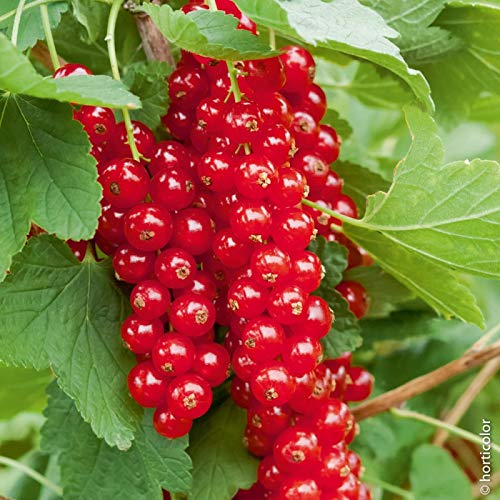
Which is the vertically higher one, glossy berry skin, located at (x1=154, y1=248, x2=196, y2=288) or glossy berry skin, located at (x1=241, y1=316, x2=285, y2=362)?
glossy berry skin, located at (x1=154, y1=248, x2=196, y2=288)

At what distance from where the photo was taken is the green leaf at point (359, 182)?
0.86m

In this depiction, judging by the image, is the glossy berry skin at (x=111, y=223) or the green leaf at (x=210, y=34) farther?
the glossy berry skin at (x=111, y=223)

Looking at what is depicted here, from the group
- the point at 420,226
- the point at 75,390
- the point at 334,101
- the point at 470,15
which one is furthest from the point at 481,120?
the point at 75,390

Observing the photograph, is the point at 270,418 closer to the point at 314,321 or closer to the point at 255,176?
the point at 314,321

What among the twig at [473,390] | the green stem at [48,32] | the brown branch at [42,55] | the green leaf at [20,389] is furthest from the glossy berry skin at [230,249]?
the twig at [473,390]

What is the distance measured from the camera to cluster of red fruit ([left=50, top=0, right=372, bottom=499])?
0.62 metres

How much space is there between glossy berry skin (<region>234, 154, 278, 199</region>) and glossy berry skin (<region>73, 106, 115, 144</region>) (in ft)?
0.40

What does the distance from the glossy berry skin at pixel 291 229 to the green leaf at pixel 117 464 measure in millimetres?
224

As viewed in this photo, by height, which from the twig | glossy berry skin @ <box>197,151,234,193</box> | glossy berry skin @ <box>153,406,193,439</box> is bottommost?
the twig

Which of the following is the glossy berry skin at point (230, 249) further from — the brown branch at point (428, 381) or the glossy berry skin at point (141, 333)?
the brown branch at point (428, 381)

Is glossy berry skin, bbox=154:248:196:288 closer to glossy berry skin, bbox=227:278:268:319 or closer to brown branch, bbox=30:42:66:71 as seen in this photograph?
glossy berry skin, bbox=227:278:268:319

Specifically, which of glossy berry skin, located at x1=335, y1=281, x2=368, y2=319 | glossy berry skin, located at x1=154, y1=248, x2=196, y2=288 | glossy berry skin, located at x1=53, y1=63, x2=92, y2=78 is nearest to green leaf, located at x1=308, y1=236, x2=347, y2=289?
glossy berry skin, located at x1=335, y1=281, x2=368, y2=319

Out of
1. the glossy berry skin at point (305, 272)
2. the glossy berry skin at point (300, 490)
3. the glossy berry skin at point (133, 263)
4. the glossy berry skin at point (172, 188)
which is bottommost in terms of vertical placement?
the glossy berry skin at point (300, 490)

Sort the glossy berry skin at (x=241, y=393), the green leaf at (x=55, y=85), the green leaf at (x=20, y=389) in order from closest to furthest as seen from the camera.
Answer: the green leaf at (x=55, y=85), the glossy berry skin at (x=241, y=393), the green leaf at (x=20, y=389)
